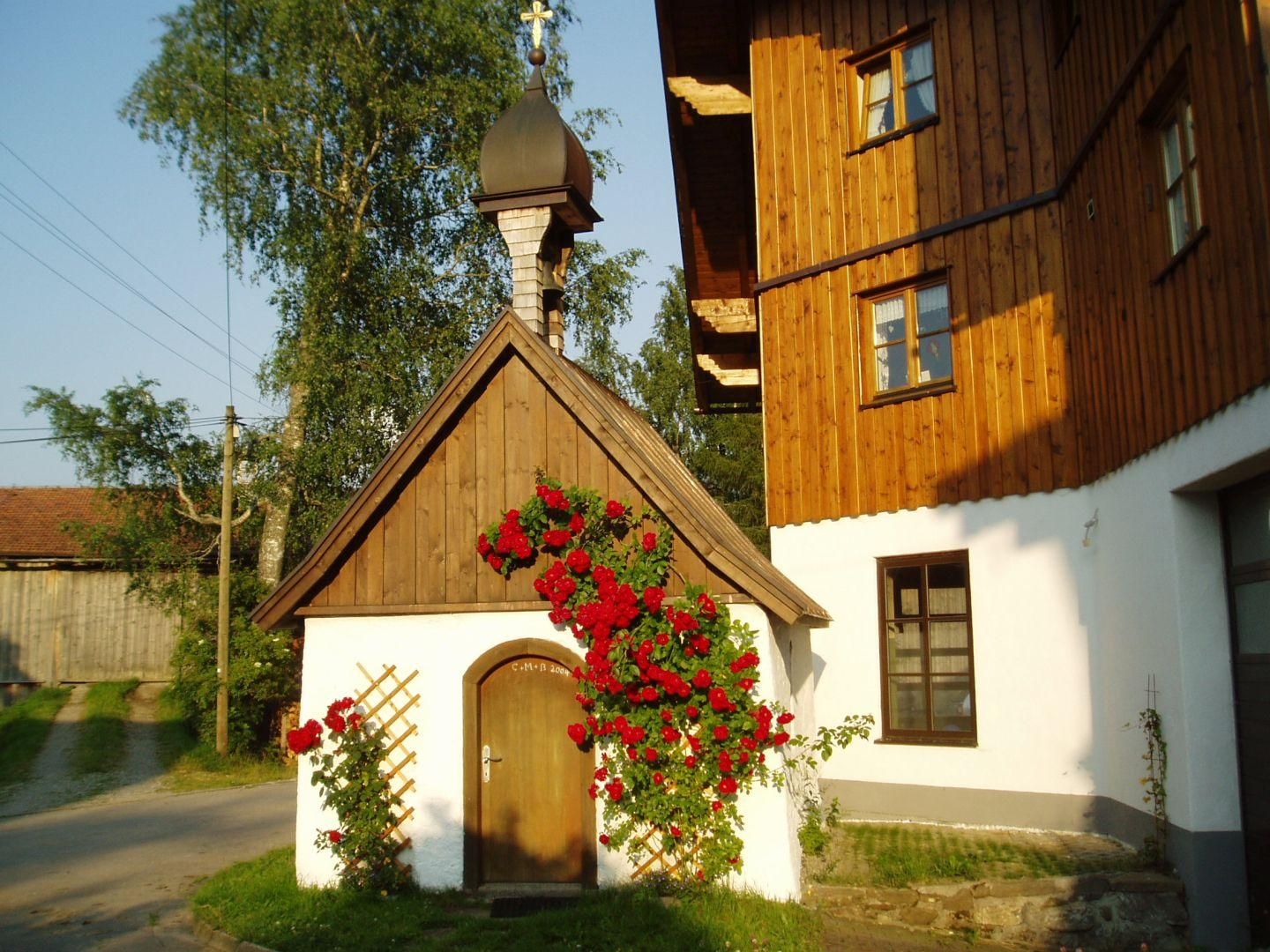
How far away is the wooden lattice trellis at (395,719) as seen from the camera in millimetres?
10742

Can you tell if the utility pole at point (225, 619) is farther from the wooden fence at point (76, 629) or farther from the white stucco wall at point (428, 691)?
the white stucco wall at point (428, 691)

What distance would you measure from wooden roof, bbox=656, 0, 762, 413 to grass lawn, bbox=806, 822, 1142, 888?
7.97 meters

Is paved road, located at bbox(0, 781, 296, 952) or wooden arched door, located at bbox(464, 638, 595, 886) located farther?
wooden arched door, located at bbox(464, 638, 595, 886)

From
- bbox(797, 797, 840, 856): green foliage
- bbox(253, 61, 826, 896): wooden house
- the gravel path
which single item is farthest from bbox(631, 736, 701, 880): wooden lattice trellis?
the gravel path

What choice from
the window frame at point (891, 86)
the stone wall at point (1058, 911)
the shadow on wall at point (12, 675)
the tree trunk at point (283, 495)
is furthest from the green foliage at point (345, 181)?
the stone wall at point (1058, 911)

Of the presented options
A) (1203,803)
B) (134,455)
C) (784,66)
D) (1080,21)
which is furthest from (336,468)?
(1203,803)

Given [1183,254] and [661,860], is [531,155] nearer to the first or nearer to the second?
[1183,254]

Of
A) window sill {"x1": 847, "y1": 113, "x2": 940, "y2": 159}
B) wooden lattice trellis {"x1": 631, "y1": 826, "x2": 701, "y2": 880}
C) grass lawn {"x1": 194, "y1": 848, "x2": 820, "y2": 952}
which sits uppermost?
window sill {"x1": 847, "y1": 113, "x2": 940, "y2": 159}

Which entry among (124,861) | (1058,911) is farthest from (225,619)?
(1058,911)

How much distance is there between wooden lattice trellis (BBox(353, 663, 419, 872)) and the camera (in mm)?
10742

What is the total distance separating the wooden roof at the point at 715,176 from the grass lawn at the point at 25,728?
1400 centimetres

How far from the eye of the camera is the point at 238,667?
75.9 ft

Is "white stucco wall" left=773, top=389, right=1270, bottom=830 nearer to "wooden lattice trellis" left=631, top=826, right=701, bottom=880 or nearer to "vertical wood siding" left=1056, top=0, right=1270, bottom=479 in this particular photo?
"vertical wood siding" left=1056, top=0, right=1270, bottom=479

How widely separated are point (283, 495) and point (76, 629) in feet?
27.3
